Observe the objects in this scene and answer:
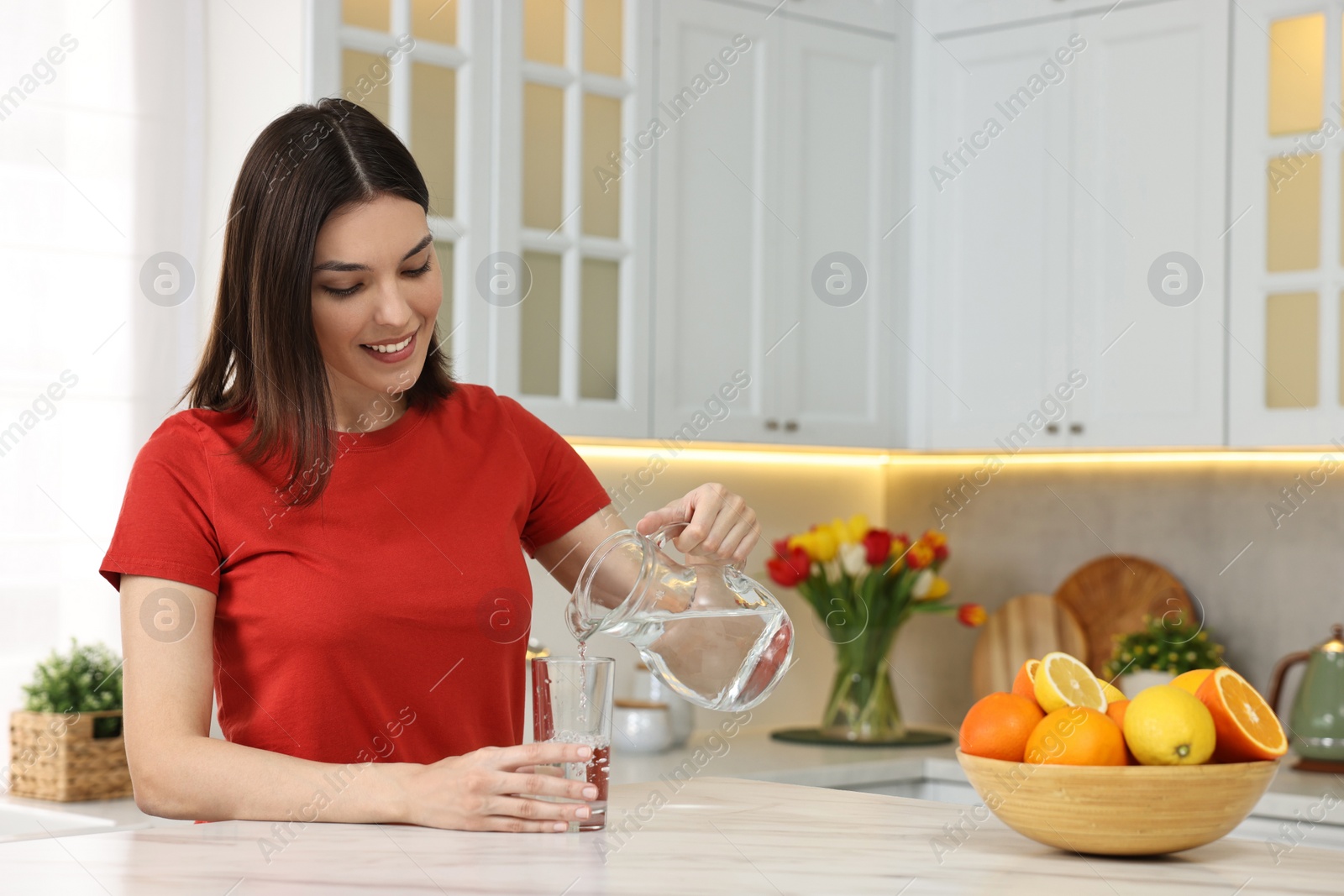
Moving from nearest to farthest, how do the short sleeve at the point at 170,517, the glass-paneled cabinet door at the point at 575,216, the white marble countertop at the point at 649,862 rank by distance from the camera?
the white marble countertop at the point at 649,862, the short sleeve at the point at 170,517, the glass-paneled cabinet door at the point at 575,216

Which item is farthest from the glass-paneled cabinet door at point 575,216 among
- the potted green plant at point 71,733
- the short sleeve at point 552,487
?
the short sleeve at point 552,487

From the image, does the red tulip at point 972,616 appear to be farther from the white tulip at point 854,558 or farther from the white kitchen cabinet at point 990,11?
the white kitchen cabinet at point 990,11

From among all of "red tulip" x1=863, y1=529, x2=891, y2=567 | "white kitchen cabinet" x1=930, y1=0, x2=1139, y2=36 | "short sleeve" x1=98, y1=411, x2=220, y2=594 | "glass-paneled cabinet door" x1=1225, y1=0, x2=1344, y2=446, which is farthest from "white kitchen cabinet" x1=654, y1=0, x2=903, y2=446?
"short sleeve" x1=98, y1=411, x2=220, y2=594

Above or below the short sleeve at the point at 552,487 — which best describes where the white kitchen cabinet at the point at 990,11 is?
above

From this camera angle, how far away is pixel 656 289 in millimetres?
2818

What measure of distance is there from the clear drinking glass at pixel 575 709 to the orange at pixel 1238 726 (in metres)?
0.43

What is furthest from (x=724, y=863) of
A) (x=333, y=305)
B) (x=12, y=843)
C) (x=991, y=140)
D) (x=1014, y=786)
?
(x=991, y=140)

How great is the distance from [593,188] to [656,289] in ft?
0.76

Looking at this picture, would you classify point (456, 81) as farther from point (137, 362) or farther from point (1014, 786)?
point (1014, 786)

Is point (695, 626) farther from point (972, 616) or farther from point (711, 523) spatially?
point (972, 616)

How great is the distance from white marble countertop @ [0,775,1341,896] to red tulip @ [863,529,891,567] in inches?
72.8

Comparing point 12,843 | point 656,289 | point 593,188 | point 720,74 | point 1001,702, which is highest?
point 720,74

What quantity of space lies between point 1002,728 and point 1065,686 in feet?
0.24

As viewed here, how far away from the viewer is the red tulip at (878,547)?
120 inches
